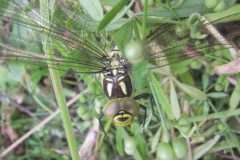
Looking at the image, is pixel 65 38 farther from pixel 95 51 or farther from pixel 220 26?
pixel 220 26

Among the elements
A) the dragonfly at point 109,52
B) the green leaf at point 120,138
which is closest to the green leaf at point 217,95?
the dragonfly at point 109,52

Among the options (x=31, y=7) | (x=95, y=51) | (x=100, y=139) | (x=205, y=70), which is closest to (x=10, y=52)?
(x=31, y=7)

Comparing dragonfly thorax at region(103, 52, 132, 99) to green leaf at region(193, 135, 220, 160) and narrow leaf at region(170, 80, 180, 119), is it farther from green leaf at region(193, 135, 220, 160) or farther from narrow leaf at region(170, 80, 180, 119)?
green leaf at region(193, 135, 220, 160)

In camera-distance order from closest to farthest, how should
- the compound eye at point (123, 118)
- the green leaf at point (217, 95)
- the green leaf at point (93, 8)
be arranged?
the green leaf at point (93, 8) < the compound eye at point (123, 118) < the green leaf at point (217, 95)

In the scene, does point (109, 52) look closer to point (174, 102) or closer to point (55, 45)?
point (55, 45)

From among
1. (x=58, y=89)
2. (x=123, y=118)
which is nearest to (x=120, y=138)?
(x=123, y=118)

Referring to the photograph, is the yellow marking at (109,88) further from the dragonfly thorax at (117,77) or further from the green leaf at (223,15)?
the green leaf at (223,15)
